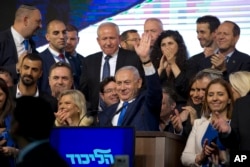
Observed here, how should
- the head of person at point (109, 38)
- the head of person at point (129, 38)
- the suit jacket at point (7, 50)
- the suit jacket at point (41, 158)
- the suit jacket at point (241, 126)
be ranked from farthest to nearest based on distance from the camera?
the head of person at point (129, 38) < the suit jacket at point (7, 50) < the head of person at point (109, 38) < the suit jacket at point (241, 126) < the suit jacket at point (41, 158)

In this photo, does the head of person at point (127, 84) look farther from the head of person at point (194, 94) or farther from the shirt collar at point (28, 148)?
the shirt collar at point (28, 148)

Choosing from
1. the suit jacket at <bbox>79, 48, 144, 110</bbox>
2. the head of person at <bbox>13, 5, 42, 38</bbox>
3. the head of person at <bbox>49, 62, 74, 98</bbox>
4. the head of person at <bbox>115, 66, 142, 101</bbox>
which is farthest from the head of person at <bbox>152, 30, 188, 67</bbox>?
the head of person at <bbox>115, 66, 142, 101</bbox>

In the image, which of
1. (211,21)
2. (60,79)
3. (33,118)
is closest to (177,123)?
(60,79)

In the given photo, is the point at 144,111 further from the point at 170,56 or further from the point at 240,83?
the point at 170,56

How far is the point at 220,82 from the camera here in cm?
593

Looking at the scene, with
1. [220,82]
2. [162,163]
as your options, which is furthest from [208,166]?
[220,82]

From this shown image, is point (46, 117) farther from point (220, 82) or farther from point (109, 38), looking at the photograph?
point (109, 38)

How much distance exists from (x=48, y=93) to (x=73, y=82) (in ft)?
1.15

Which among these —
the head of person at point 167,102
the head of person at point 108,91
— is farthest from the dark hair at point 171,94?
the head of person at point 108,91

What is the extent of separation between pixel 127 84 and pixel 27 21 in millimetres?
2026

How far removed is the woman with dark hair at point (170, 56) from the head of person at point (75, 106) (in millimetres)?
1602

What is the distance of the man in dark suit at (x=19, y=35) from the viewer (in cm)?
823

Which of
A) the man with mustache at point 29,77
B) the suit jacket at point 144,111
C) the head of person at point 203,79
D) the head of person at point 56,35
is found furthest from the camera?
the head of person at point 56,35

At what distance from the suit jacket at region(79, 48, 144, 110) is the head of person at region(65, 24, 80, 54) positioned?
17.6 inches
